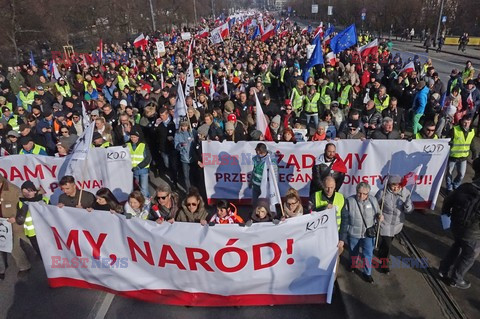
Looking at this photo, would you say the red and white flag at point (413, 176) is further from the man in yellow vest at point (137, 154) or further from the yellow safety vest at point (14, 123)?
the yellow safety vest at point (14, 123)

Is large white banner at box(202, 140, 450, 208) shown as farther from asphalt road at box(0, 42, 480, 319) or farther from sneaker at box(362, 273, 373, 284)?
sneaker at box(362, 273, 373, 284)

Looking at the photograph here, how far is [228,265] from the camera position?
4336mm

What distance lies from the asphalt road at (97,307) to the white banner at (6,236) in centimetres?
68

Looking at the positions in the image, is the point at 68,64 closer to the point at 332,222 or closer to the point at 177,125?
the point at 177,125

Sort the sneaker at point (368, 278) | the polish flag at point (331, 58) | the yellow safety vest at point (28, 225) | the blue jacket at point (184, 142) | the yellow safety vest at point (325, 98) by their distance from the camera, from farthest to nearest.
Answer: the polish flag at point (331, 58) < the yellow safety vest at point (325, 98) < the blue jacket at point (184, 142) < the yellow safety vest at point (28, 225) < the sneaker at point (368, 278)

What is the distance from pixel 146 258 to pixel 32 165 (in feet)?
11.9

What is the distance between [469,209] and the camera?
4309 mm

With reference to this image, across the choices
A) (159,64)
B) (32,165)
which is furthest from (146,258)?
(159,64)

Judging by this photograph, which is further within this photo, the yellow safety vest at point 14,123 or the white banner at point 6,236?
the yellow safety vest at point 14,123

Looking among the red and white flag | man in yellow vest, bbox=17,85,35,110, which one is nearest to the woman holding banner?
the red and white flag

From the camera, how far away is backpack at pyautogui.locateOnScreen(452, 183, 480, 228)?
426cm

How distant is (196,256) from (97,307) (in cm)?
165

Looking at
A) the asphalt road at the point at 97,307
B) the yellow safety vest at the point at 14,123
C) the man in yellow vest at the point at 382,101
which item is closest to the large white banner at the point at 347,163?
the asphalt road at the point at 97,307

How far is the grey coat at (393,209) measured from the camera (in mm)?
4668
